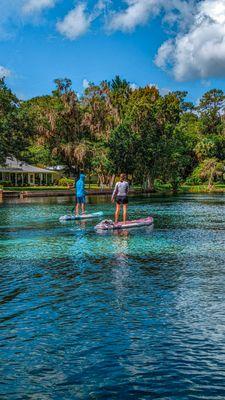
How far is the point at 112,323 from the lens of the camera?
8.12 meters

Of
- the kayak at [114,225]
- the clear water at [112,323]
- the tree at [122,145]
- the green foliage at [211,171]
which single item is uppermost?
the tree at [122,145]

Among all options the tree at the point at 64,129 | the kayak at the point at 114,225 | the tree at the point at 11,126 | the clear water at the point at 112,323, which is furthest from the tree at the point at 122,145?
the clear water at the point at 112,323

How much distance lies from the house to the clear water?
67.1m

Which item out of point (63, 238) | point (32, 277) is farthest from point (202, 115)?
point (32, 277)

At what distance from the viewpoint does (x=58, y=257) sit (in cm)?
1479

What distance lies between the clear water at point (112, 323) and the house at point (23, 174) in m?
67.1

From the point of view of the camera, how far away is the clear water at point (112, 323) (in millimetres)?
5992

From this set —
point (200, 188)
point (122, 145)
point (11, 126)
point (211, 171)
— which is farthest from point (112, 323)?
point (200, 188)

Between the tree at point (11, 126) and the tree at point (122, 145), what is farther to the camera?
the tree at point (122, 145)

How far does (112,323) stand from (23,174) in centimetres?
8098

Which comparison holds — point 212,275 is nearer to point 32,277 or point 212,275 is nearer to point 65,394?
point 32,277

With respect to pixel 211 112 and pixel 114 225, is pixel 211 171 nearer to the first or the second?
pixel 211 112

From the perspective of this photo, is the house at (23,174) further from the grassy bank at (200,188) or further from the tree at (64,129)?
the grassy bank at (200,188)

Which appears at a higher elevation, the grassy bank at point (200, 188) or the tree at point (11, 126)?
the tree at point (11, 126)
